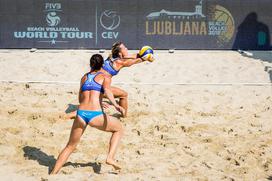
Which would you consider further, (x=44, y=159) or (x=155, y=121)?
(x=155, y=121)

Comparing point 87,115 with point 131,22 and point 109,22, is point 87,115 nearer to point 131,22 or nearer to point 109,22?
point 109,22

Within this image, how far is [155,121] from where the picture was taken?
980 cm

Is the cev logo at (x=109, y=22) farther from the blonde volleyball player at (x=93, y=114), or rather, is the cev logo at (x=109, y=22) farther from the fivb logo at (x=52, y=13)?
the blonde volleyball player at (x=93, y=114)

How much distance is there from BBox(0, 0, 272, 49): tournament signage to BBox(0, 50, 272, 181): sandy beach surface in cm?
184

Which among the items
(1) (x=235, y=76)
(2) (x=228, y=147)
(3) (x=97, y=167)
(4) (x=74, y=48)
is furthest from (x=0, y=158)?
(4) (x=74, y=48)

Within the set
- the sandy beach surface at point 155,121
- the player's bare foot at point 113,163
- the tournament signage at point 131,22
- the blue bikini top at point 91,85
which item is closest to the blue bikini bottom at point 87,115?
the blue bikini top at point 91,85

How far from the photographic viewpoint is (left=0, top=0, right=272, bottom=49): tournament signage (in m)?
18.0

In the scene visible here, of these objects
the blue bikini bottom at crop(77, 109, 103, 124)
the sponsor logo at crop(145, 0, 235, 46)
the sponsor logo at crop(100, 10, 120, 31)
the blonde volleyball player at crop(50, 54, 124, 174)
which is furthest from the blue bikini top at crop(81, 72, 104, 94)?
the sponsor logo at crop(145, 0, 235, 46)

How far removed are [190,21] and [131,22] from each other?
7.07 ft

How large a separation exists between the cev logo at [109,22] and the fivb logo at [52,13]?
1.60 meters

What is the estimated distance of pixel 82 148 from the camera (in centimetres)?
822

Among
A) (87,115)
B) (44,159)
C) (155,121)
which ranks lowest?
(44,159)

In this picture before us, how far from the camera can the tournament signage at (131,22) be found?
59.1 feet

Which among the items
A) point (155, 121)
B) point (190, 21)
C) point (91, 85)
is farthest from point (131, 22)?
point (91, 85)
